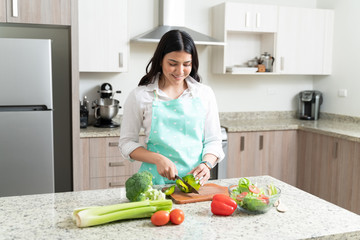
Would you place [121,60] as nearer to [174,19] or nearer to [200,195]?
[174,19]

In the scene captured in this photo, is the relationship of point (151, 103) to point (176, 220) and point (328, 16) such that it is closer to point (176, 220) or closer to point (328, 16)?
point (176, 220)

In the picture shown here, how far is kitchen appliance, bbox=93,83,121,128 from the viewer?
347 centimetres

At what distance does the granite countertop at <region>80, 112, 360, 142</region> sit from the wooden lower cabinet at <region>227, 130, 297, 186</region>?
63 mm

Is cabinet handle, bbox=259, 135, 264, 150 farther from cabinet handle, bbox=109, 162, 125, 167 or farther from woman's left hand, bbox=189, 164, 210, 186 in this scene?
woman's left hand, bbox=189, 164, 210, 186

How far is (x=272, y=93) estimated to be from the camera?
4.36 metres

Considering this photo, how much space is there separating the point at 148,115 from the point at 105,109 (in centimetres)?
162

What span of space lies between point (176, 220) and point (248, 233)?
0.78 feet

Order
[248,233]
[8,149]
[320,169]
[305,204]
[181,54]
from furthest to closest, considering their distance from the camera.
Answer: [320,169]
[8,149]
[181,54]
[305,204]
[248,233]

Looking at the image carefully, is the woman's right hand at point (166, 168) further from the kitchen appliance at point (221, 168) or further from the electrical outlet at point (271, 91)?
the electrical outlet at point (271, 91)

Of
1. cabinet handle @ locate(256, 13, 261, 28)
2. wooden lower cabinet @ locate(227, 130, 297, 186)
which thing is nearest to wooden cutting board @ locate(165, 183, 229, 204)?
wooden lower cabinet @ locate(227, 130, 297, 186)

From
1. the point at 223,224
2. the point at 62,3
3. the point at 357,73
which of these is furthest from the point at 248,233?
the point at 357,73

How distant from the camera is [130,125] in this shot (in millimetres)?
1894

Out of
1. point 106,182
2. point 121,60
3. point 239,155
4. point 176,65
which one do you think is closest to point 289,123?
point 239,155

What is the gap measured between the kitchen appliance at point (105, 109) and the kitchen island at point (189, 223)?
1.91 metres
